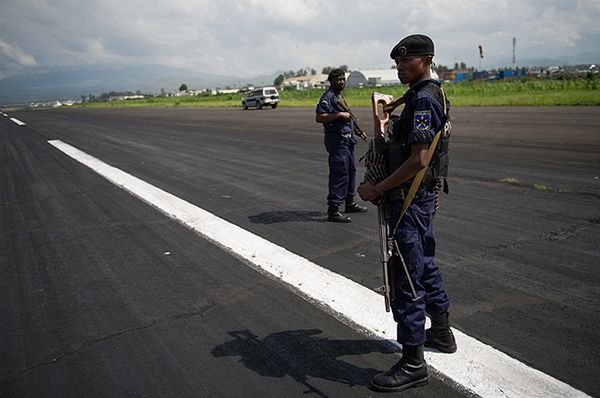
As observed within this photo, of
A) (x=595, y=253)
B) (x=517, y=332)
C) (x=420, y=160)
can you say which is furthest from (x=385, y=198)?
(x=595, y=253)

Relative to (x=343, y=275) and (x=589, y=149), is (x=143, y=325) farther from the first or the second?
(x=589, y=149)

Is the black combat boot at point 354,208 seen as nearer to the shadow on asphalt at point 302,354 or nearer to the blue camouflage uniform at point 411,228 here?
the shadow on asphalt at point 302,354

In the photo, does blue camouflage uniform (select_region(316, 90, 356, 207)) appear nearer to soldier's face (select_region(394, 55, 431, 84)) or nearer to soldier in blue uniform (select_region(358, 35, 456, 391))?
soldier in blue uniform (select_region(358, 35, 456, 391))

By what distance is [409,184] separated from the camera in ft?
8.77

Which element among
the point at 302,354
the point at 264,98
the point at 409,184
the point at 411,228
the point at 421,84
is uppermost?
the point at 264,98

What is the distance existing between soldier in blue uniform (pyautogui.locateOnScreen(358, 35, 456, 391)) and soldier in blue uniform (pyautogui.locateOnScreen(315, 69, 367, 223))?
326cm

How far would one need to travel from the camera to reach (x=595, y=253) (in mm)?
4371

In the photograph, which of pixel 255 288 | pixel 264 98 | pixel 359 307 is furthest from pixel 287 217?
pixel 264 98

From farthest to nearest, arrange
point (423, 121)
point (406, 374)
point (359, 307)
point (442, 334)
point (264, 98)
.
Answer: point (264, 98), point (359, 307), point (442, 334), point (406, 374), point (423, 121)

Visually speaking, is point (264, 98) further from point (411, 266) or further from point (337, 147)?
point (411, 266)

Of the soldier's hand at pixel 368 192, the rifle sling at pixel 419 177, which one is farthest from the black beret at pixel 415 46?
the soldier's hand at pixel 368 192

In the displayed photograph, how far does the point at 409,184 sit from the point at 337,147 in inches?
139

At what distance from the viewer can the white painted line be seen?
2521 mm

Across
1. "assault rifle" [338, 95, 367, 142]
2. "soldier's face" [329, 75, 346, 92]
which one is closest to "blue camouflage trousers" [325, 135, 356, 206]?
"assault rifle" [338, 95, 367, 142]
